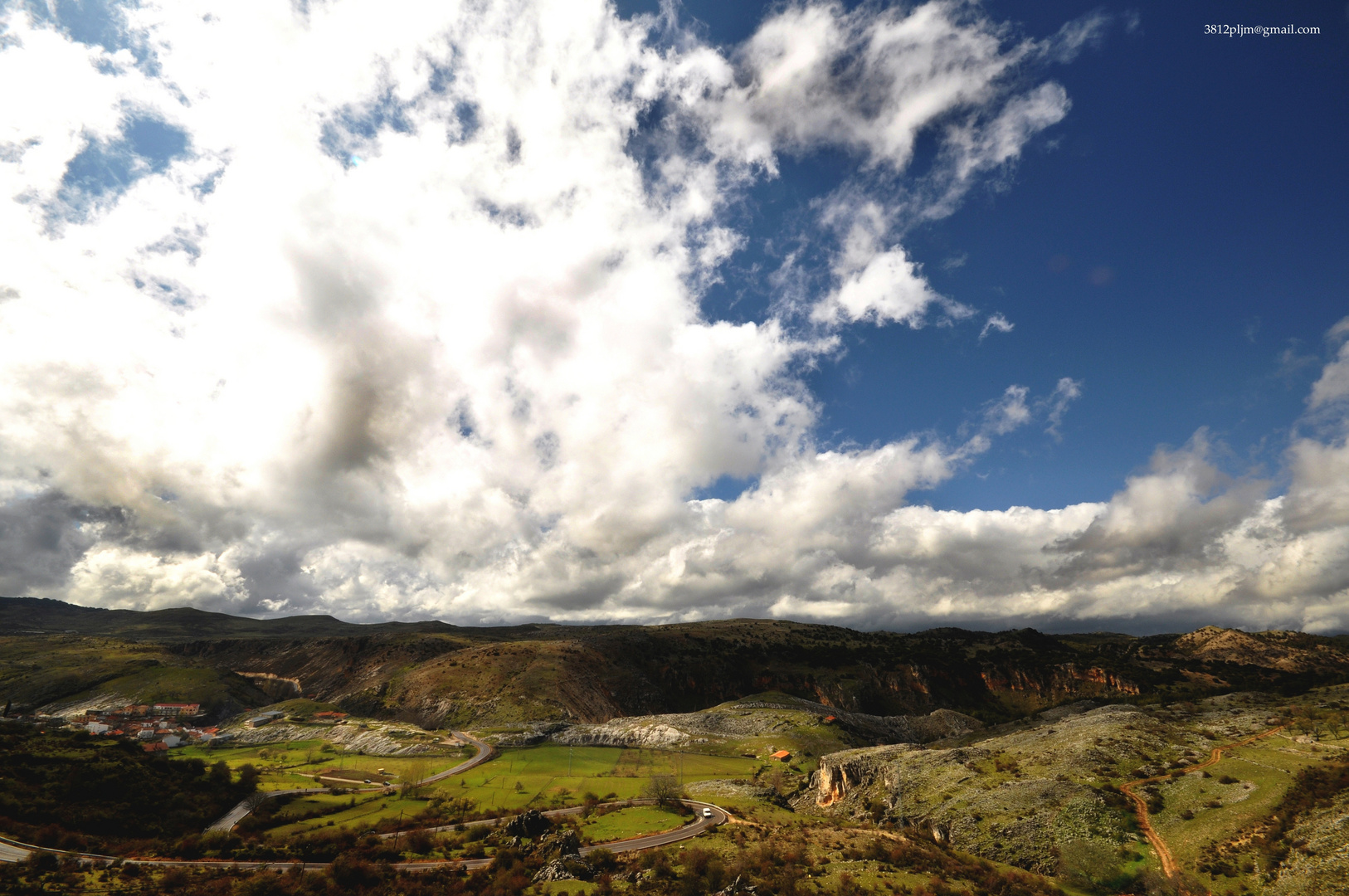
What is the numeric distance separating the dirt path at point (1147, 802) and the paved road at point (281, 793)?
293 ft

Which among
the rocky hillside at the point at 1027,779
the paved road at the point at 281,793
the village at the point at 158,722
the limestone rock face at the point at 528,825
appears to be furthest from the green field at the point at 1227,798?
the village at the point at 158,722

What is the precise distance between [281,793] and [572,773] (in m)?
43.9

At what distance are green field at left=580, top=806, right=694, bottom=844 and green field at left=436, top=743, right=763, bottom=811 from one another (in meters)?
10.5

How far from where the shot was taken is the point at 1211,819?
43.7 m

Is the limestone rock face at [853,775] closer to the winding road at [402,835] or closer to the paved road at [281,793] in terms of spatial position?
the winding road at [402,835]

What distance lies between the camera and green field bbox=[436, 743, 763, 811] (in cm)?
8038

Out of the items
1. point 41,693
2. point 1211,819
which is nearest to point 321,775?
point 1211,819

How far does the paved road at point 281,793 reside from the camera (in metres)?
66.2

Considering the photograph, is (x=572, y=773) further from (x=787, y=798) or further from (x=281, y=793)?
(x=281, y=793)

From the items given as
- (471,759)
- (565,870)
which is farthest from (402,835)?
(471,759)

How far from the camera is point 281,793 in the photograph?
3155 inches

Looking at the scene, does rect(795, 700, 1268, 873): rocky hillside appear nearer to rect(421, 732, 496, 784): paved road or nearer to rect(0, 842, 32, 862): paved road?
rect(421, 732, 496, 784): paved road

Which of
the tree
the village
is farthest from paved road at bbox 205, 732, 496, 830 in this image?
the tree

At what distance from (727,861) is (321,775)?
86.9 meters
